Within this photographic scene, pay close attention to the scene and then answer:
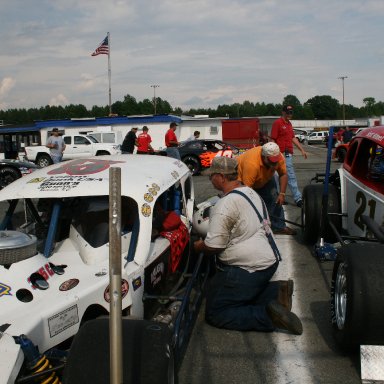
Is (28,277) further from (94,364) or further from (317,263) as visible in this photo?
(317,263)

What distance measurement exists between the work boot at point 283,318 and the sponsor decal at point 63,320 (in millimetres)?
1545

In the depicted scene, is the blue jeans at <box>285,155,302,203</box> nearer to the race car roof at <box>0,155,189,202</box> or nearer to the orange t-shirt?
the orange t-shirt

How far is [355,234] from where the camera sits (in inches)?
213

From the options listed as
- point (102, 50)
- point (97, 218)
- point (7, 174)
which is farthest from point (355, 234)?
point (102, 50)

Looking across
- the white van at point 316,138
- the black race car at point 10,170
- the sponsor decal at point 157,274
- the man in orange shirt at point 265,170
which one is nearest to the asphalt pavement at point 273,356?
the sponsor decal at point 157,274

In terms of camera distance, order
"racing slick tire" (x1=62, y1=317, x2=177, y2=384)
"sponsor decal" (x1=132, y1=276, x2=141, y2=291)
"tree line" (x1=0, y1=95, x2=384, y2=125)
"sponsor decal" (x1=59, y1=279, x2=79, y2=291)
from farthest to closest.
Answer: "tree line" (x1=0, y1=95, x2=384, y2=125) → "sponsor decal" (x1=132, y1=276, x2=141, y2=291) → "sponsor decal" (x1=59, y1=279, x2=79, y2=291) → "racing slick tire" (x1=62, y1=317, x2=177, y2=384)

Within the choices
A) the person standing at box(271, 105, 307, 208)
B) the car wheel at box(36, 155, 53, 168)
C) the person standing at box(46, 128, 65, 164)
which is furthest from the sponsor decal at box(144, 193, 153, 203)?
the car wheel at box(36, 155, 53, 168)

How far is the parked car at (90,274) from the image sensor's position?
7.98 ft

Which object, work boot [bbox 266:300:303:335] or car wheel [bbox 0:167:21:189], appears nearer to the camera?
work boot [bbox 266:300:303:335]

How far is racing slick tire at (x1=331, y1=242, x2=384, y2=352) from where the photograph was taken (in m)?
3.13

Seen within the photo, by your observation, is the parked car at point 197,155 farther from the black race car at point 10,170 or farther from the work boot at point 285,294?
the work boot at point 285,294

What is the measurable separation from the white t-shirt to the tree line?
348ft

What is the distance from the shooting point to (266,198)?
698cm

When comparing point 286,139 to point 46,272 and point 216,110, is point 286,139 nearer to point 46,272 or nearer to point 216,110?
point 46,272
